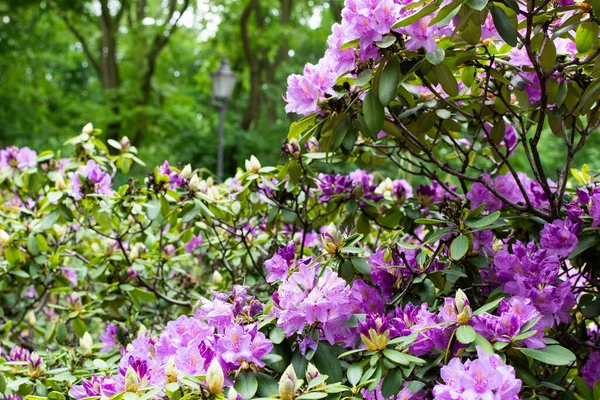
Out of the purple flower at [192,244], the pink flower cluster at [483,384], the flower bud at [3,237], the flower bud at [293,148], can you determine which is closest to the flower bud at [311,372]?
the pink flower cluster at [483,384]

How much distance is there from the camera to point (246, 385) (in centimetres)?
124

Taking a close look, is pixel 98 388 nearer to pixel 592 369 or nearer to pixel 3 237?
pixel 3 237

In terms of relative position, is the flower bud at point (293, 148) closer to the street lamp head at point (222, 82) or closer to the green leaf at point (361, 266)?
the green leaf at point (361, 266)

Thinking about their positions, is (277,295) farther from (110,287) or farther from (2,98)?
(2,98)

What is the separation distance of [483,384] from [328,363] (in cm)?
33

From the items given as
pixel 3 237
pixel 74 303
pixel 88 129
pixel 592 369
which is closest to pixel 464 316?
pixel 592 369

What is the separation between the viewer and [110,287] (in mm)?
2334

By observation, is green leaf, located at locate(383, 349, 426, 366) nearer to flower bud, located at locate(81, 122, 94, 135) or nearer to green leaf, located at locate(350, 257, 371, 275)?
green leaf, located at locate(350, 257, 371, 275)

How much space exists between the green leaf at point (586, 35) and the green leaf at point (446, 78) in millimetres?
313

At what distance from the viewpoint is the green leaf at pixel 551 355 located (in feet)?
3.89

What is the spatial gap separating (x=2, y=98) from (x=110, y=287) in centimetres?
1261

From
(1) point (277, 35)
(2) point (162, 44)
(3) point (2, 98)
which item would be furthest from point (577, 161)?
(3) point (2, 98)

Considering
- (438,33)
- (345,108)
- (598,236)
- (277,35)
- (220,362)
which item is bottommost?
(220,362)

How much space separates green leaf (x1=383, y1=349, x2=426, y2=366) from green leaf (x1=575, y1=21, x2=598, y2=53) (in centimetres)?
86
